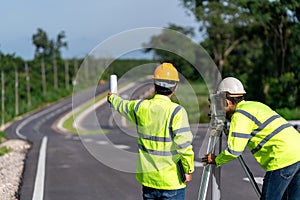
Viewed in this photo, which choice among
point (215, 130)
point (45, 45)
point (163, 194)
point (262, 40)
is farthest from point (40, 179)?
point (45, 45)

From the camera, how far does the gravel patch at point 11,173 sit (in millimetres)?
9234

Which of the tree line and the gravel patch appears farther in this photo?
the tree line

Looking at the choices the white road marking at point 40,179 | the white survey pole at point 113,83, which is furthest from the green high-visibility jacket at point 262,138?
the white road marking at point 40,179

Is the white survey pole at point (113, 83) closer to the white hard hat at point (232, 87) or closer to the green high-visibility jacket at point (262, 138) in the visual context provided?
the white hard hat at point (232, 87)

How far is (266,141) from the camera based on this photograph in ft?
16.4

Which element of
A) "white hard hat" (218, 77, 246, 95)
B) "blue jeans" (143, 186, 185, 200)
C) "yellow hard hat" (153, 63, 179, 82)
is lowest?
"blue jeans" (143, 186, 185, 200)

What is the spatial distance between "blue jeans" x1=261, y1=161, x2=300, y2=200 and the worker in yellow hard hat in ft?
2.85

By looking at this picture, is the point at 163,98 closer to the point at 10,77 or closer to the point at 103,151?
the point at 103,151

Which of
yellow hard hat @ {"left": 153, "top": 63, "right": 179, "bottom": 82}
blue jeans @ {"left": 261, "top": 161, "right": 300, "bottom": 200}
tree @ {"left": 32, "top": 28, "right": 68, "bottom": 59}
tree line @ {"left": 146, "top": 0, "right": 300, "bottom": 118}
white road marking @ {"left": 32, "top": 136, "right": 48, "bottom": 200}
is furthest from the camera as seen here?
tree @ {"left": 32, "top": 28, "right": 68, "bottom": 59}

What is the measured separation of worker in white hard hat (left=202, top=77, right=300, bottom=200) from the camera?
489 cm

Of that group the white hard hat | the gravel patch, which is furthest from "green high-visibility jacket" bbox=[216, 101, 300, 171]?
the gravel patch

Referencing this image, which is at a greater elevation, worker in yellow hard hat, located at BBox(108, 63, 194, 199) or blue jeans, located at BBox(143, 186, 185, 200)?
worker in yellow hard hat, located at BBox(108, 63, 194, 199)

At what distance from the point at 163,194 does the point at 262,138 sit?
1096mm

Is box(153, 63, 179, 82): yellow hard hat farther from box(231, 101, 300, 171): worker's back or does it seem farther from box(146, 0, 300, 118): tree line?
box(146, 0, 300, 118): tree line
